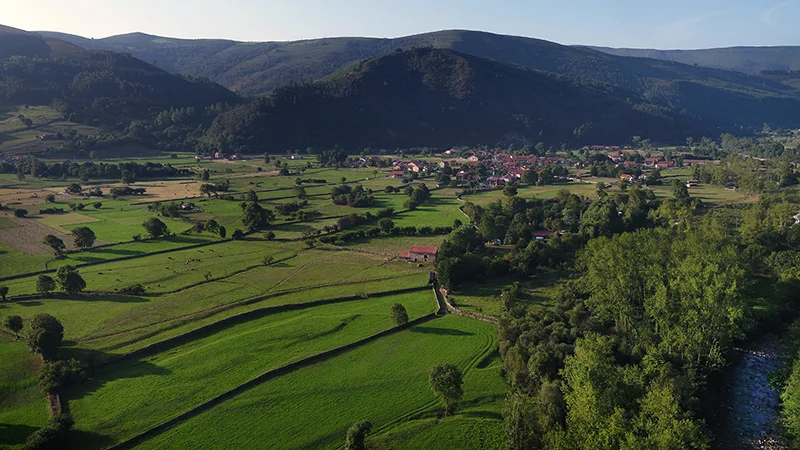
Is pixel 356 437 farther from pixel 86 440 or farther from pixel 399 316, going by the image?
pixel 399 316

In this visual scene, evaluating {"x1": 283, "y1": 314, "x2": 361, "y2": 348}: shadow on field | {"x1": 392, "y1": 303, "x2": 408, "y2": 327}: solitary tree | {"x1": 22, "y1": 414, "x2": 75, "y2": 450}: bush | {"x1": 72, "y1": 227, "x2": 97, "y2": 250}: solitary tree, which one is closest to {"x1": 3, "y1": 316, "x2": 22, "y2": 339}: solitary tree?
{"x1": 22, "y1": 414, "x2": 75, "y2": 450}: bush

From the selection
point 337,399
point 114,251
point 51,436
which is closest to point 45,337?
point 51,436

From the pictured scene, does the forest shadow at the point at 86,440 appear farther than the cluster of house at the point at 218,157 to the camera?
No

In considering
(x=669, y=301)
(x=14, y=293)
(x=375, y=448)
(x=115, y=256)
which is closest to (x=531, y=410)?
(x=375, y=448)

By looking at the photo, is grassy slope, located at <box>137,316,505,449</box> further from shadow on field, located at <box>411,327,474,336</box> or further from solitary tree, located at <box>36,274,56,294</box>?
solitary tree, located at <box>36,274,56,294</box>

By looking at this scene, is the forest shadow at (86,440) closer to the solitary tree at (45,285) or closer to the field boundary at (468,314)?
the solitary tree at (45,285)

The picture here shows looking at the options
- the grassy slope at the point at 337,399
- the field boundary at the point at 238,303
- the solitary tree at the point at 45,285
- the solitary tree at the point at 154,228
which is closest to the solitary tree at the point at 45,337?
the field boundary at the point at 238,303
